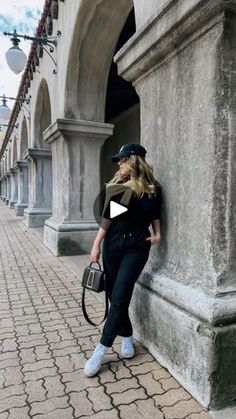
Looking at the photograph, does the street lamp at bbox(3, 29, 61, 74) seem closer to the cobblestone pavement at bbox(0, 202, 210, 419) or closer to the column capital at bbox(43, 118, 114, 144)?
the column capital at bbox(43, 118, 114, 144)

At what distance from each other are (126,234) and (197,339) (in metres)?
0.91

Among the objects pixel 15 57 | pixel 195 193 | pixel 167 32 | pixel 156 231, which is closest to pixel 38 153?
pixel 15 57

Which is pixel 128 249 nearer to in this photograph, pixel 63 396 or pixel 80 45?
Result: pixel 63 396

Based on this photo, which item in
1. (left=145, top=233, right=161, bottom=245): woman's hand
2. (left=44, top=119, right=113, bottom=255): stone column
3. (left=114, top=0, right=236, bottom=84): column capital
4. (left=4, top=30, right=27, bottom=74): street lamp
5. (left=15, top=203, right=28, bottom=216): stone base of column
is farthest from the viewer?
(left=15, top=203, right=28, bottom=216): stone base of column

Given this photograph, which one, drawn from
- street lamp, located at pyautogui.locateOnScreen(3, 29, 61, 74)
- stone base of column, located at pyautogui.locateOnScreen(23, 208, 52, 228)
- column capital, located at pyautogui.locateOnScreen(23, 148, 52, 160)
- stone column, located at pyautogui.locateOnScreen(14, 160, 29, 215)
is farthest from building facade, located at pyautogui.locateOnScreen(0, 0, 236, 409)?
stone column, located at pyautogui.locateOnScreen(14, 160, 29, 215)

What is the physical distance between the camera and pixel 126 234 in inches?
107

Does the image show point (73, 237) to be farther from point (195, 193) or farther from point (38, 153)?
point (38, 153)

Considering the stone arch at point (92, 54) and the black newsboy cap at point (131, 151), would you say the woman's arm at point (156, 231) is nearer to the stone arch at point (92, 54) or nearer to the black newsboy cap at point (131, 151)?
the black newsboy cap at point (131, 151)

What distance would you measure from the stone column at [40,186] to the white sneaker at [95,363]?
9.29 meters

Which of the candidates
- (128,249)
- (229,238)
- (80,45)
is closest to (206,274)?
(229,238)

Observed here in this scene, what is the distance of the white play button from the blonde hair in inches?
6.5

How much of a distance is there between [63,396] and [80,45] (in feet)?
18.8

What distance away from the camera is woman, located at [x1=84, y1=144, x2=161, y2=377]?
2.62 m

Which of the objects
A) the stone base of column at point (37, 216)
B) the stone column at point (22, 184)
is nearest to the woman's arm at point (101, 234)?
the stone base of column at point (37, 216)
